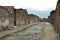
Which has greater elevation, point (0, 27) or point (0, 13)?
point (0, 13)

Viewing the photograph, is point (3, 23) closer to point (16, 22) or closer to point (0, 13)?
point (0, 13)

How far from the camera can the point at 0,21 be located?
109 feet

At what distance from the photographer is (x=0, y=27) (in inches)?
1300

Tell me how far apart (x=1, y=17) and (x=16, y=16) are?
3270 centimetres

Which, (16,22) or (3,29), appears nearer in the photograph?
(3,29)

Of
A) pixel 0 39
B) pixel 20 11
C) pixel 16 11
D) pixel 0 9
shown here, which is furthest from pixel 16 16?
pixel 0 39

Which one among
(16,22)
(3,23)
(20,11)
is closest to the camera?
(3,23)

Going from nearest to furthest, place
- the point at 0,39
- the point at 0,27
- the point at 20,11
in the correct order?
the point at 0,39 → the point at 0,27 → the point at 20,11

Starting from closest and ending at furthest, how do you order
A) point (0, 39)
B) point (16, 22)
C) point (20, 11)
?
1. point (0, 39)
2. point (16, 22)
3. point (20, 11)

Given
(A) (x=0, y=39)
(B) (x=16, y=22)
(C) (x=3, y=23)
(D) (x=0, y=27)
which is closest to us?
(A) (x=0, y=39)

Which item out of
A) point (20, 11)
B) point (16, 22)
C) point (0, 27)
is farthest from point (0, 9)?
point (20, 11)

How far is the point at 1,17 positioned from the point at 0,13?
0.84 meters

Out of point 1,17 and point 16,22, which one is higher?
point 1,17

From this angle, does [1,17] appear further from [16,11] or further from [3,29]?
[16,11]
